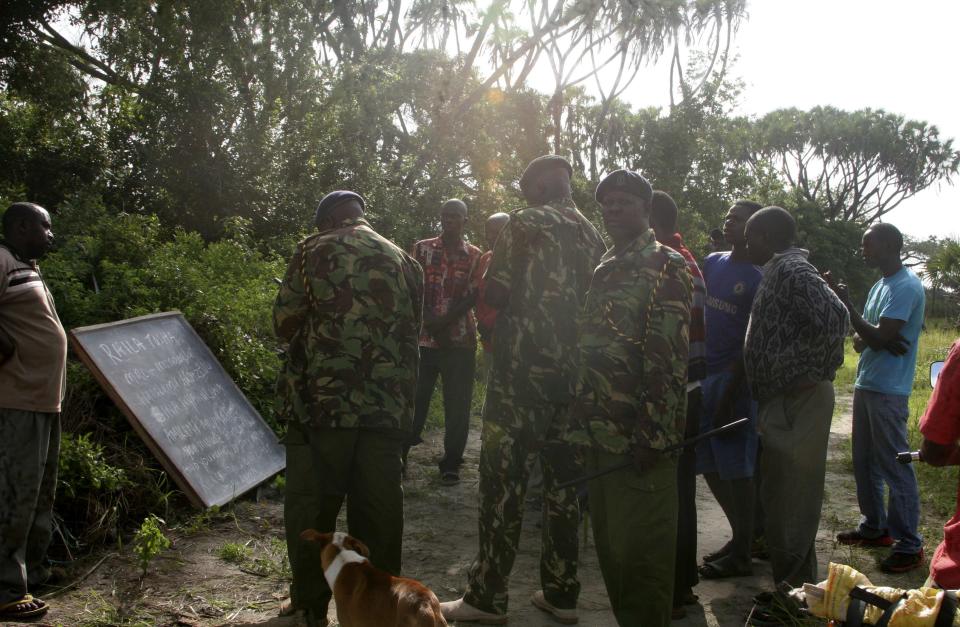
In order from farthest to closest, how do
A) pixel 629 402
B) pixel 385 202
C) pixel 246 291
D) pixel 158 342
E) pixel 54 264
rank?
pixel 385 202 < pixel 246 291 < pixel 54 264 < pixel 158 342 < pixel 629 402

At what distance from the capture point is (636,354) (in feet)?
9.34

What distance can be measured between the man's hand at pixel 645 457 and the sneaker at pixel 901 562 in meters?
2.45

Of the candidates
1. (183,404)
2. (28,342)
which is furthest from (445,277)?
(28,342)

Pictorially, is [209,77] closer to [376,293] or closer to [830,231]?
[376,293]

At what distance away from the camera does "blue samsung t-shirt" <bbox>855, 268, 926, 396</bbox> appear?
4.54 m

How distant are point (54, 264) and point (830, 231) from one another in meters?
34.6

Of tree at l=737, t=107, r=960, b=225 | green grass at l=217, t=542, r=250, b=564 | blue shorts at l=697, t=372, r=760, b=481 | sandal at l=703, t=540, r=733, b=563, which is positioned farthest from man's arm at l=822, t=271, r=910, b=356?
tree at l=737, t=107, r=960, b=225

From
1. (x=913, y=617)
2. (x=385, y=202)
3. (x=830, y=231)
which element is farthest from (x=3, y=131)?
(x=830, y=231)

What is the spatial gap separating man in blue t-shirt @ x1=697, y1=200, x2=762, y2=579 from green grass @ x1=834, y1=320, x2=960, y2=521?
2247mm

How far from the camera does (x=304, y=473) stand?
10.9ft

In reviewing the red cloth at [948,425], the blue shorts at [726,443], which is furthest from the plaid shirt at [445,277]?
the red cloth at [948,425]

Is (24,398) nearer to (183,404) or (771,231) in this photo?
(183,404)

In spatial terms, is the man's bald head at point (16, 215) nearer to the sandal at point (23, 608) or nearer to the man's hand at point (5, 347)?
the man's hand at point (5, 347)

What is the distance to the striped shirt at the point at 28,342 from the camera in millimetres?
3418
